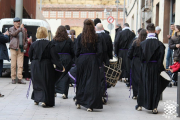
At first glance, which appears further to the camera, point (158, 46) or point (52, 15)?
point (52, 15)

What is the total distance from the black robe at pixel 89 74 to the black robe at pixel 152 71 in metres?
0.89

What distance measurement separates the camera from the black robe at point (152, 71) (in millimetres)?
8641

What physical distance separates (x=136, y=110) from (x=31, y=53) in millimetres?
2526

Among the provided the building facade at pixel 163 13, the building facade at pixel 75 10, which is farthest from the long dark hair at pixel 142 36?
the building facade at pixel 75 10

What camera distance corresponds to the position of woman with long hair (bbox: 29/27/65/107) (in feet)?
30.0

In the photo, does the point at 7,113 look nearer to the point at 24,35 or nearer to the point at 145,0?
the point at 24,35

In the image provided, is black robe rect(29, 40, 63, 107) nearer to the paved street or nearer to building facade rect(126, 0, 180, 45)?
the paved street

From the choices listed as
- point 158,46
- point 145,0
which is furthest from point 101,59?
point 145,0

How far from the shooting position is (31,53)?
931 cm

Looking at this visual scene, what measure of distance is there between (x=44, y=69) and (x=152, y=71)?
7.42 feet

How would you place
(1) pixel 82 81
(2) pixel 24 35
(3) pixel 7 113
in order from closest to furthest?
1. (3) pixel 7 113
2. (1) pixel 82 81
3. (2) pixel 24 35

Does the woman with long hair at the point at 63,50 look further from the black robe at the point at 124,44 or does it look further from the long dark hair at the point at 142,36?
the black robe at the point at 124,44

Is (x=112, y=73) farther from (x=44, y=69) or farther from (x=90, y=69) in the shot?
(x=44, y=69)

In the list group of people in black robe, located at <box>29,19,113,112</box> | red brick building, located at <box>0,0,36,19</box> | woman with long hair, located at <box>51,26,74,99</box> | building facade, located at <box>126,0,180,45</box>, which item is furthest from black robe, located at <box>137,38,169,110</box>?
red brick building, located at <box>0,0,36,19</box>
